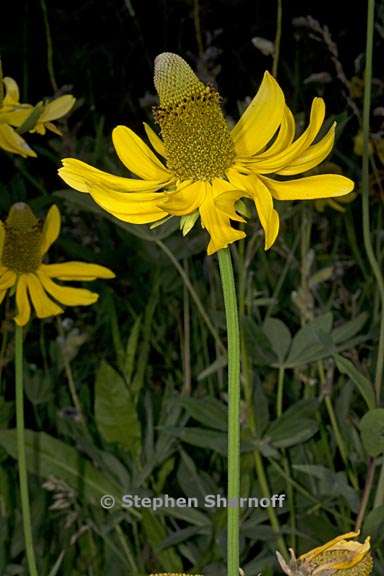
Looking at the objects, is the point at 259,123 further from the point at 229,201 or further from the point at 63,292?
the point at 63,292

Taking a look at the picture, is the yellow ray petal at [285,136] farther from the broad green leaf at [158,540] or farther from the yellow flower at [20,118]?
the broad green leaf at [158,540]

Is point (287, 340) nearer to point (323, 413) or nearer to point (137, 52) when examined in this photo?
point (323, 413)

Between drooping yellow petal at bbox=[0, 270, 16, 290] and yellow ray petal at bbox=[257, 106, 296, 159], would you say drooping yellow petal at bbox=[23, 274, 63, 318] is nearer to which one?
drooping yellow petal at bbox=[0, 270, 16, 290]

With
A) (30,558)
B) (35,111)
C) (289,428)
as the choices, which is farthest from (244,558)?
(35,111)

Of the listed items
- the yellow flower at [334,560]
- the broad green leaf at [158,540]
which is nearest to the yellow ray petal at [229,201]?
the yellow flower at [334,560]

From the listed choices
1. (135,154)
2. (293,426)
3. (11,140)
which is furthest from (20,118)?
(293,426)

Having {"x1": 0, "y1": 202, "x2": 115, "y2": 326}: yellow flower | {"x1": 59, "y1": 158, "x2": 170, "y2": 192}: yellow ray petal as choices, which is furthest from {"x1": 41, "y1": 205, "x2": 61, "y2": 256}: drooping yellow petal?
{"x1": 59, "y1": 158, "x2": 170, "y2": 192}: yellow ray petal

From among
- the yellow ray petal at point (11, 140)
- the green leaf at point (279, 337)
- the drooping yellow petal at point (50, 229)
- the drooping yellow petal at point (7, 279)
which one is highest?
the yellow ray petal at point (11, 140)
